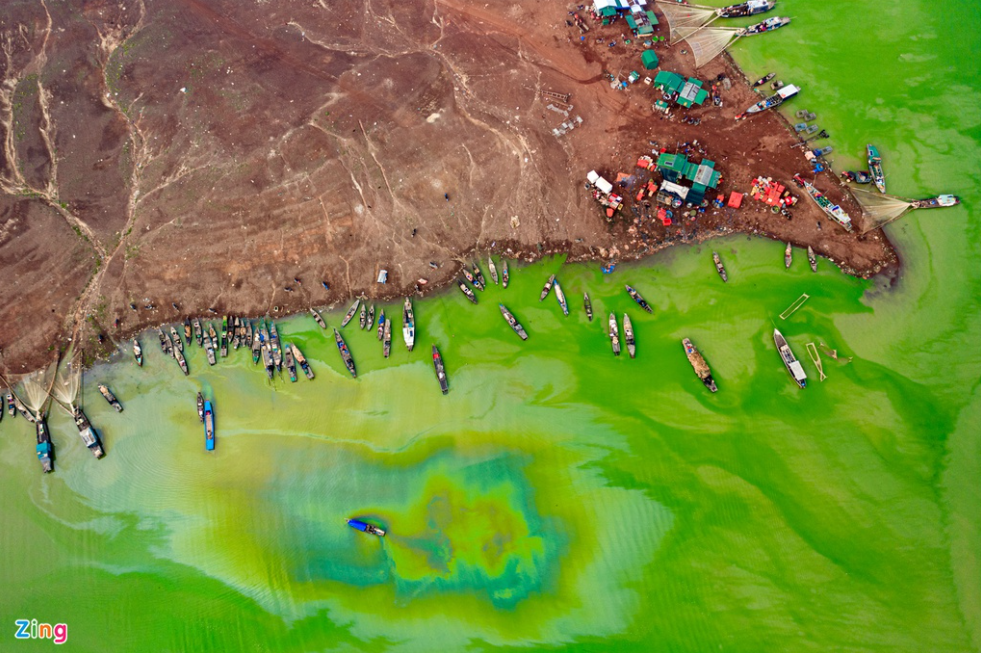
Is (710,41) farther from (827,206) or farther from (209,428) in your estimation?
(209,428)

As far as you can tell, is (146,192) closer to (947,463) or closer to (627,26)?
(627,26)

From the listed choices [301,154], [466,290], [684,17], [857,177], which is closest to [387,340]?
[466,290]

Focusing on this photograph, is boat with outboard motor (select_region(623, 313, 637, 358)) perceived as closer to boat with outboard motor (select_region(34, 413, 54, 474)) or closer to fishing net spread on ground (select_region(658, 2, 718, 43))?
fishing net spread on ground (select_region(658, 2, 718, 43))

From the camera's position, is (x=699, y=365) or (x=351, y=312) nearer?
(x=699, y=365)

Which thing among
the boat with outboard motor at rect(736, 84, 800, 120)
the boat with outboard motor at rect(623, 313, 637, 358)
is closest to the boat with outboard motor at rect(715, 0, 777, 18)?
the boat with outboard motor at rect(736, 84, 800, 120)

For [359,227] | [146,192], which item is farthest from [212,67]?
[359,227]

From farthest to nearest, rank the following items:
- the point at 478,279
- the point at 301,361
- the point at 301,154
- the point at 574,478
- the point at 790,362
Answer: the point at 301,154 → the point at 478,279 → the point at 301,361 → the point at 574,478 → the point at 790,362
